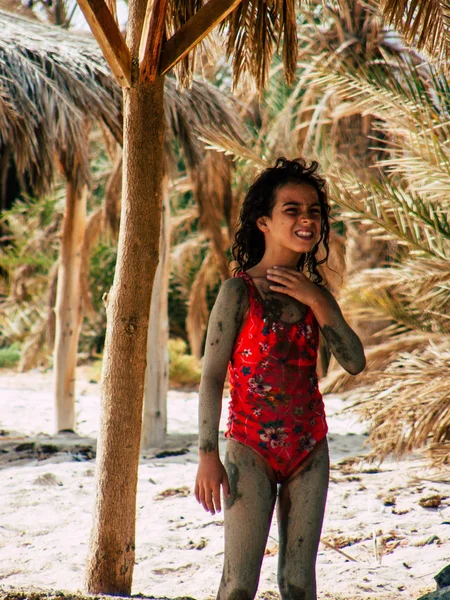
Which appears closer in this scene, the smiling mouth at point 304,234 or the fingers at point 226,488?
the fingers at point 226,488

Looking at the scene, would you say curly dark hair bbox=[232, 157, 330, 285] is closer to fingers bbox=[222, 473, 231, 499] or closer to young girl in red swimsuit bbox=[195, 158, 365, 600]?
young girl in red swimsuit bbox=[195, 158, 365, 600]

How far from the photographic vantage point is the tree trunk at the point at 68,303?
7840mm

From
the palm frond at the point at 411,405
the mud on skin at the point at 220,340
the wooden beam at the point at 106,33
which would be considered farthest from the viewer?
the palm frond at the point at 411,405

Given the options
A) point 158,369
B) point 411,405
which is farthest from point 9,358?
point 411,405

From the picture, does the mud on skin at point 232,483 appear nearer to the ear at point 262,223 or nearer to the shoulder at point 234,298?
the shoulder at point 234,298

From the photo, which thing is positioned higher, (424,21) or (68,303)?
(424,21)

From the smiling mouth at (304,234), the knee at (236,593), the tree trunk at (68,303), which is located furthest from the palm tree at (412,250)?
the tree trunk at (68,303)

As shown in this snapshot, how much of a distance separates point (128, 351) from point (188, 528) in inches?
79.5

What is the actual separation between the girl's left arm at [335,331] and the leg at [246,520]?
1.43ft

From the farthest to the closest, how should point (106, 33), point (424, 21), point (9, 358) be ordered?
point (9, 358) → point (424, 21) → point (106, 33)

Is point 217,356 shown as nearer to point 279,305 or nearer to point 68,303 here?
point 279,305

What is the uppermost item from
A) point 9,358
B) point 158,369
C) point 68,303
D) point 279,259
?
point 279,259

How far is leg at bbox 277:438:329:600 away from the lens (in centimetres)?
236

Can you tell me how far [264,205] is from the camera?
2588mm
